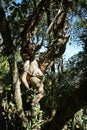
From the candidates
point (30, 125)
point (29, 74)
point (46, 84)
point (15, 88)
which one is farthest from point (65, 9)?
point (46, 84)

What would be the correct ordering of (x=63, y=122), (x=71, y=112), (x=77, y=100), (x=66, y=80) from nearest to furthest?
(x=77, y=100) < (x=71, y=112) < (x=63, y=122) < (x=66, y=80)

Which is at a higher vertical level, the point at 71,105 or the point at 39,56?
the point at 71,105

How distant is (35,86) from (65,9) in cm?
186

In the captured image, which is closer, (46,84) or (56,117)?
(56,117)

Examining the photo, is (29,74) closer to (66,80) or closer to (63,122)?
(63,122)

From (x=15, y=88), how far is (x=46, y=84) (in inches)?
212

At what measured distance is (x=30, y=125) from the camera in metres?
7.62

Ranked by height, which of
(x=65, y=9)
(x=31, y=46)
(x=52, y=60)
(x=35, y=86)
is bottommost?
(x=35, y=86)

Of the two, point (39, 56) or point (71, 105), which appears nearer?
point (71, 105)

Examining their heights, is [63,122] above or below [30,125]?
above

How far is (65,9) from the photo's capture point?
6.91 meters

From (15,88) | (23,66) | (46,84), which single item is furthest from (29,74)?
(46,84)

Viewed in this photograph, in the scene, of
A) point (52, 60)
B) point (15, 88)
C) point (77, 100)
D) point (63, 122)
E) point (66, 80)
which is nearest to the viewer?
point (77, 100)

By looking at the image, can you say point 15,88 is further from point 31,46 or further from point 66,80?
point 66,80
